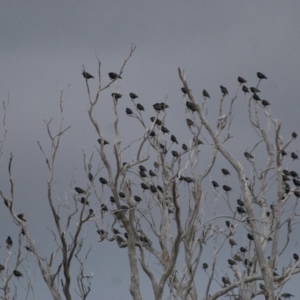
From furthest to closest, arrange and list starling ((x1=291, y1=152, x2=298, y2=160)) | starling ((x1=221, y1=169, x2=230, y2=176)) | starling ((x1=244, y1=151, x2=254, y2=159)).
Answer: starling ((x1=221, y1=169, x2=230, y2=176)) < starling ((x1=291, y1=152, x2=298, y2=160)) < starling ((x1=244, y1=151, x2=254, y2=159))

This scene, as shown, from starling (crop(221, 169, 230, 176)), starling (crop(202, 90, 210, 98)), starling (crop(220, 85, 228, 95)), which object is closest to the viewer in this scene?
starling (crop(220, 85, 228, 95))

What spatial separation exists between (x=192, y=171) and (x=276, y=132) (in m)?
2.11

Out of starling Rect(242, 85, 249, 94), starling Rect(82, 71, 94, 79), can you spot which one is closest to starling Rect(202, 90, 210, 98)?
starling Rect(242, 85, 249, 94)

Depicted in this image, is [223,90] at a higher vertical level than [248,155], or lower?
higher

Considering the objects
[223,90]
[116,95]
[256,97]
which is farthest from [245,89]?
[116,95]

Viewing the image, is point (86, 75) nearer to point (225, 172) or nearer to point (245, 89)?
point (245, 89)

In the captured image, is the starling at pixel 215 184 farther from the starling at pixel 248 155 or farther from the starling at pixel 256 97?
the starling at pixel 256 97

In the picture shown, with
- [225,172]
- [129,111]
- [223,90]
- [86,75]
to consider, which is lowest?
[86,75]

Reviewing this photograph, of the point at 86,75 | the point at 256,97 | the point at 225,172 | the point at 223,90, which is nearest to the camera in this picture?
the point at 86,75

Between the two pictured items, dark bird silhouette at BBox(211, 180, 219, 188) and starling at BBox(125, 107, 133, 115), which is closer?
starling at BBox(125, 107, 133, 115)

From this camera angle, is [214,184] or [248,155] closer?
[214,184]

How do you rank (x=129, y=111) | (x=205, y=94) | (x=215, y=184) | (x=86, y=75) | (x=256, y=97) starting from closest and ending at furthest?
(x=86, y=75) → (x=129, y=111) → (x=205, y=94) → (x=215, y=184) → (x=256, y=97)

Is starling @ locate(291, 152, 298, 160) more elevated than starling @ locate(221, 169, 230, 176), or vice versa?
starling @ locate(221, 169, 230, 176)

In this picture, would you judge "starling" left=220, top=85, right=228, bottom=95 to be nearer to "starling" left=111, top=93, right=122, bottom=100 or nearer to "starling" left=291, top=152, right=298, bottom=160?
"starling" left=291, top=152, right=298, bottom=160
